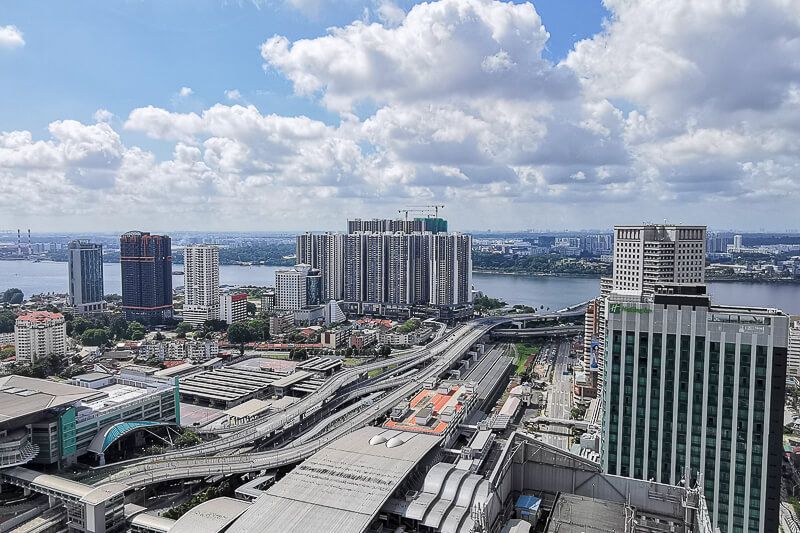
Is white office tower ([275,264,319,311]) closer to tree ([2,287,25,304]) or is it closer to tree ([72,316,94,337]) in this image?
tree ([72,316,94,337])

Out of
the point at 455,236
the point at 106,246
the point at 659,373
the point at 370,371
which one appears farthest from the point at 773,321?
the point at 106,246

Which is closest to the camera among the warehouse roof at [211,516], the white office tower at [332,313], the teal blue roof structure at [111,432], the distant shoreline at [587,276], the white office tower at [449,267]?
the warehouse roof at [211,516]

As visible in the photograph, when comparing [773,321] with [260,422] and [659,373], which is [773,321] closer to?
[659,373]

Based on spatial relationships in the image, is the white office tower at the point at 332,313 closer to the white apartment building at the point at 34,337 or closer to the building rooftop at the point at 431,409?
the white apartment building at the point at 34,337

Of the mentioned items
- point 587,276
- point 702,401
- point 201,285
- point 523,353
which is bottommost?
point 523,353

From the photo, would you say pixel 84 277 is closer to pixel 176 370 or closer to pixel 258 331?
pixel 258 331

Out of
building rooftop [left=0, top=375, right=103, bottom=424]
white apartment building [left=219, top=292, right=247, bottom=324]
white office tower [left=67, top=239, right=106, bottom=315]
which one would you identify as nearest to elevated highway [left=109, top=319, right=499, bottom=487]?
building rooftop [left=0, top=375, right=103, bottom=424]

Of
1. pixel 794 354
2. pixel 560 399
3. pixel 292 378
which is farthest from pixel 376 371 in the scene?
pixel 794 354

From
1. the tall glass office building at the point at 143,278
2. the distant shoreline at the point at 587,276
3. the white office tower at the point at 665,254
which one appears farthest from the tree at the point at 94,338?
the distant shoreline at the point at 587,276
